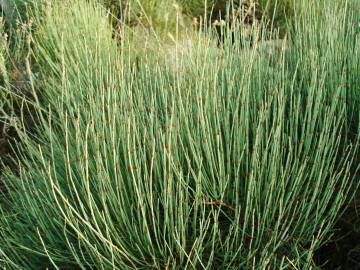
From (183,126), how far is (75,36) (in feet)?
4.35

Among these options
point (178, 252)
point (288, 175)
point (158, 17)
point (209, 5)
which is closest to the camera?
point (178, 252)

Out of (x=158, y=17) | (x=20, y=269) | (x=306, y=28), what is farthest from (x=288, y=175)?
(x=158, y=17)

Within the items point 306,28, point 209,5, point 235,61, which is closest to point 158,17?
point 209,5

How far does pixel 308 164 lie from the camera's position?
1.57 meters

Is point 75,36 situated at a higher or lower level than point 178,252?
higher

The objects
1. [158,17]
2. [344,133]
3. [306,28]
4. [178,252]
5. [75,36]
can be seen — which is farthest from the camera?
[158,17]

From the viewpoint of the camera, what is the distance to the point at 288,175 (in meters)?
1.46

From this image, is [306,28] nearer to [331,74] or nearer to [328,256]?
[331,74]

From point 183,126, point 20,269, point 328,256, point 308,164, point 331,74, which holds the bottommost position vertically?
point 328,256

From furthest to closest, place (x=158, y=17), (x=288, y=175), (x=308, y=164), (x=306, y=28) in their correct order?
(x=158, y=17) → (x=306, y=28) → (x=308, y=164) → (x=288, y=175)

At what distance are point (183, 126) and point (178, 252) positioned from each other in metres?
0.43

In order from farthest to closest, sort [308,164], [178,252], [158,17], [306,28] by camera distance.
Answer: [158,17] < [306,28] < [308,164] < [178,252]

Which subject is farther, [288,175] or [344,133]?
[344,133]

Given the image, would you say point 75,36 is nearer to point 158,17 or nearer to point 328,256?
point 158,17
